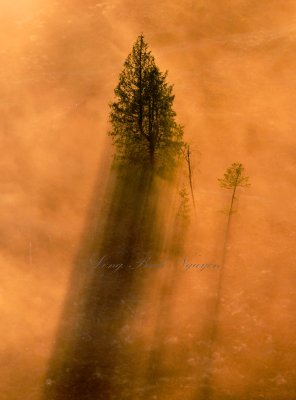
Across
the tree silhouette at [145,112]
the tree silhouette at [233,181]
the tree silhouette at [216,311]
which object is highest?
the tree silhouette at [145,112]

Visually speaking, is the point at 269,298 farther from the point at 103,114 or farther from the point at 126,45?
the point at 126,45

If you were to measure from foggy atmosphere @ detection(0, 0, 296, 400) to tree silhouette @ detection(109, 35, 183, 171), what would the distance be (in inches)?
4.7

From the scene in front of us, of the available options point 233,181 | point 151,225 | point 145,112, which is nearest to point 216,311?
point 151,225

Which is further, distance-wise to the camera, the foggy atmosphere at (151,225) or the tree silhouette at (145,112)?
the tree silhouette at (145,112)

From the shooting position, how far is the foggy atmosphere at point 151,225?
909 inches

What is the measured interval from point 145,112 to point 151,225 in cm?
702

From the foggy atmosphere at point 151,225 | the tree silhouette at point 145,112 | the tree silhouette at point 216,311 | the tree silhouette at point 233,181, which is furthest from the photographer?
the tree silhouette at point 233,181

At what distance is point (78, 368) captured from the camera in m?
23.1

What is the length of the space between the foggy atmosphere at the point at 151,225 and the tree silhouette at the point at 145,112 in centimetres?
12

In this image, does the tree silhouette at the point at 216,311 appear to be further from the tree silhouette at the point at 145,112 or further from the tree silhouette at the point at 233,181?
the tree silhouette at the point at 145,112

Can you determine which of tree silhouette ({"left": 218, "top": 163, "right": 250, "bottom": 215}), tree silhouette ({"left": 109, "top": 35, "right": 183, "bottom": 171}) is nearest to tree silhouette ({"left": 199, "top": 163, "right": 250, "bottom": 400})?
tree silhouette ({"left": 218, "top": 163, "right": 250, "bottom": 215})

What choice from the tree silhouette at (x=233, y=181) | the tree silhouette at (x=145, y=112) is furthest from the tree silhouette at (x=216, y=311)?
the tree silhouette at (x=145, y=112)

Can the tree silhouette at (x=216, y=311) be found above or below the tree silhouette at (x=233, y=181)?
below

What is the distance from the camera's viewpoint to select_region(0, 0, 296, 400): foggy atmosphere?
75.8 feet
